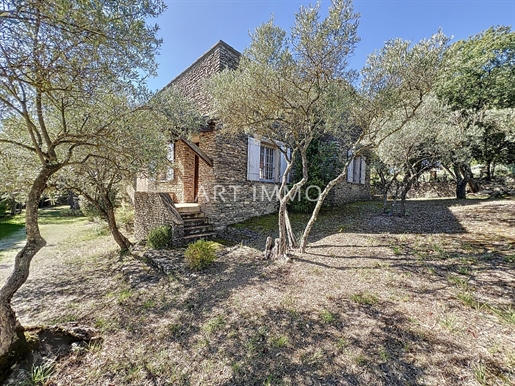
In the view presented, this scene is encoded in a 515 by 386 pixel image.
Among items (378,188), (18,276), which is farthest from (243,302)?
(378,188)

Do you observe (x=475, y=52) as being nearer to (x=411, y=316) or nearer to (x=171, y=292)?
(x=411, y=316)

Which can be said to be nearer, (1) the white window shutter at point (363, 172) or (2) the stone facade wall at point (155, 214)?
(2) the stone facade wall at point (155, 214)

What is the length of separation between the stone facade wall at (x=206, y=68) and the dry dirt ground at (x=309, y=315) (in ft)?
21.0

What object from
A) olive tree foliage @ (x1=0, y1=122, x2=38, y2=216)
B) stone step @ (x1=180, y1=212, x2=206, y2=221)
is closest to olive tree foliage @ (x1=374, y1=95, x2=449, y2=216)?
stone step @ (x1=180, y1=212, x2=206, y2=221)

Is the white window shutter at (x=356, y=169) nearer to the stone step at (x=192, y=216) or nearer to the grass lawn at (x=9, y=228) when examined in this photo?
the stone step at (x=192, y=216)

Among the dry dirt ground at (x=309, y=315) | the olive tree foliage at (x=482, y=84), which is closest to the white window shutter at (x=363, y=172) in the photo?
the olive tree foliage at (x=482, y=84)

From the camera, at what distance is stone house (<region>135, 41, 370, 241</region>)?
762 centimetres

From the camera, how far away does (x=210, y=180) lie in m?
7.84

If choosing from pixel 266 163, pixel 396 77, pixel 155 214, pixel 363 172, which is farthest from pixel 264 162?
pixel 363 172

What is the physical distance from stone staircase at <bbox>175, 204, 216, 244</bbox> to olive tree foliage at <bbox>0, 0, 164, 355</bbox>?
157 inches

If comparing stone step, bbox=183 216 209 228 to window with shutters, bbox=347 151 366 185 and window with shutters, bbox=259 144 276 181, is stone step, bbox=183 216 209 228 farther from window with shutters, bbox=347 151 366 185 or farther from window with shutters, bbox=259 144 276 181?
window with shutters, bbox=347 151 366 185

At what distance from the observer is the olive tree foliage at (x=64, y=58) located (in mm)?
2391

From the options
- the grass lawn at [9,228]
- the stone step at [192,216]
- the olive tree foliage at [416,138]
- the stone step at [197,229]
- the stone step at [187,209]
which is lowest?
the grass lawn at [9,228]

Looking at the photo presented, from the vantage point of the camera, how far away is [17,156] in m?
4.82
